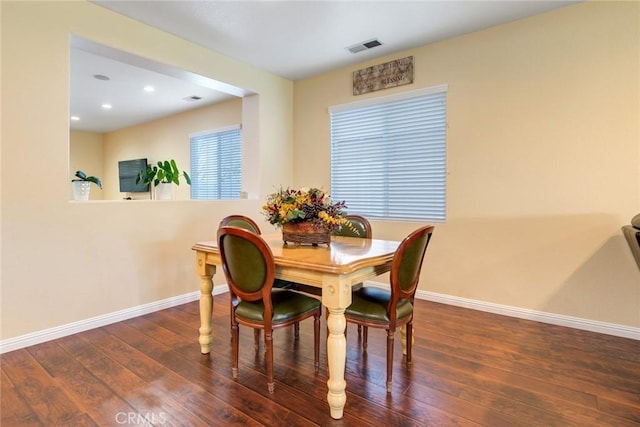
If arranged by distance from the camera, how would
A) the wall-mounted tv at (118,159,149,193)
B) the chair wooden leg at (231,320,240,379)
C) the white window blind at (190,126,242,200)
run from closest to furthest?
the chair wooden leg at (231,320,240,379) < the white window blind at (190,126,242,200) < the wall-mounted tv at (118,159,149,193)

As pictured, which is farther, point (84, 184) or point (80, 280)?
point (84, 184)

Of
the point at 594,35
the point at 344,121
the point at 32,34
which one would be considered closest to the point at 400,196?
the point at 344,121

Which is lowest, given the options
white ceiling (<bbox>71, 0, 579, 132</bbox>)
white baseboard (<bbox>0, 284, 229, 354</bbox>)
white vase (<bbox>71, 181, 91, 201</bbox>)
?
white baseboard (<bbox>0, 284, 229, 354</bbox>)

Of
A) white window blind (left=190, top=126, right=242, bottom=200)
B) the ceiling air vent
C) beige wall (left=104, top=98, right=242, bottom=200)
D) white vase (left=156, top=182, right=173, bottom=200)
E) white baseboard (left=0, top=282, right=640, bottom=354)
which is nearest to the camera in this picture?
white baseboard (left=0, top=282, right=640, bottom=354)

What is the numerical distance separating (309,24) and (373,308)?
103 inches

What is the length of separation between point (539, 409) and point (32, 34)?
13.4 feet

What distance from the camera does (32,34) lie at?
2.54 meters

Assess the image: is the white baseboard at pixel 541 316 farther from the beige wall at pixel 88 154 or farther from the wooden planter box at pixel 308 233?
the beige wall at pixel 88 154

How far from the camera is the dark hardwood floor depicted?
175 cm

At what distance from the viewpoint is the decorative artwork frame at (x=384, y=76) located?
380 cm

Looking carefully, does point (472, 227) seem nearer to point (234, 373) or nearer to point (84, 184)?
point (234, 373)

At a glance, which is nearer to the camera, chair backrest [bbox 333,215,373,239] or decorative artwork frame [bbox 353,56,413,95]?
chair backrest [bbox 333,215,373,239]

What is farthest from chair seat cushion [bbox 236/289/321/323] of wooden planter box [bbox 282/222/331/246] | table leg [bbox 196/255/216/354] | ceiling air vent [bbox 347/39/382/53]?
ceiling air vent [bbox 347/39/382/53]

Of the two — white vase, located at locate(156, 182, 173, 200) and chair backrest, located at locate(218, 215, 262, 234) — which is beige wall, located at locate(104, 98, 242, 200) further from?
chair backrest, located at locate(218, 215, 262, 234)
